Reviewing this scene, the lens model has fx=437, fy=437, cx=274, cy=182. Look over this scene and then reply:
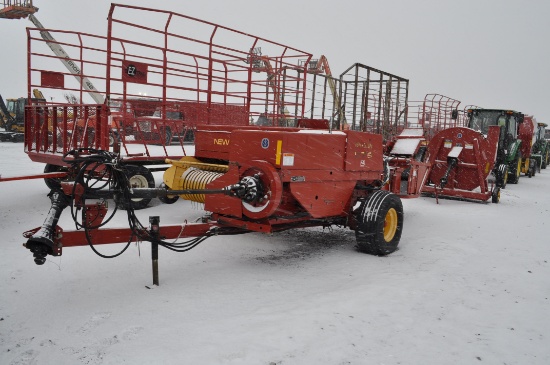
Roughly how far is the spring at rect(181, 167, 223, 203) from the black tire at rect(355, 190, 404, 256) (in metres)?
2.09

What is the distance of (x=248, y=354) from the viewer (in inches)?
122

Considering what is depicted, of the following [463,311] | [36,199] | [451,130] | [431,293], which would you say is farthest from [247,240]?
[451,130]

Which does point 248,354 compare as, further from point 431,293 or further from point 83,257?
point 83,257

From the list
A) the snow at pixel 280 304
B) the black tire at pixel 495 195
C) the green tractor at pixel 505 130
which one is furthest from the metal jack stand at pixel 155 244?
the green tractor at pixel 505 130

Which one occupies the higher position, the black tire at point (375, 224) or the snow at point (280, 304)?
the black tire at point (375, 224)

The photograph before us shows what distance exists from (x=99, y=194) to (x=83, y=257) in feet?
5.46

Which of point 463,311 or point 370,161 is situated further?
point 370,161

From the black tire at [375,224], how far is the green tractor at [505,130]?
9.20 meters

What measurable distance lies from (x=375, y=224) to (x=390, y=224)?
2.08 ft

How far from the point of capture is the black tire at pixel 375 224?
545 cm

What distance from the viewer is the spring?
20.2 feet

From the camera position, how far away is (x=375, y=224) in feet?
17.8

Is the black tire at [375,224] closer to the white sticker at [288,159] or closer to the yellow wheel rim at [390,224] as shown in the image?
the yellow wheel rim at [390,224]

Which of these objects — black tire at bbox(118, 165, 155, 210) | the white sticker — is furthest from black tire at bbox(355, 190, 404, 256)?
black tire at bbox(118, 165, 155, 210)
